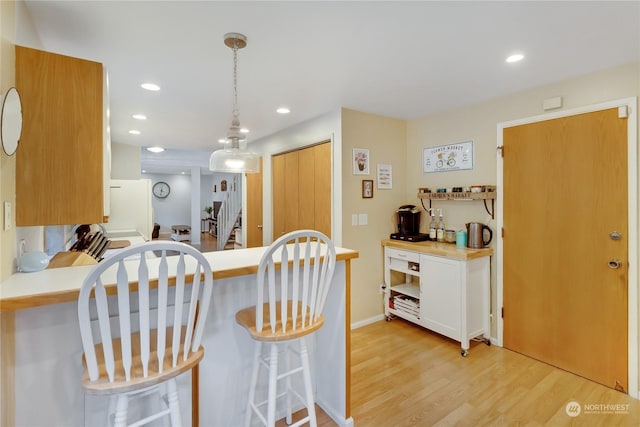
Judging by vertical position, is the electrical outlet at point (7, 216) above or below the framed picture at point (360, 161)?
below

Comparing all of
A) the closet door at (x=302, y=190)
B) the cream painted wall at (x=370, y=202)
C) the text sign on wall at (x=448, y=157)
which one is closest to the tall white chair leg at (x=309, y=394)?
the cream painted wall at (x=370, y=202)

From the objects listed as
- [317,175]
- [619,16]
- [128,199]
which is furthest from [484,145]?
[128,199]

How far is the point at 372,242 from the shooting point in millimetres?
3387

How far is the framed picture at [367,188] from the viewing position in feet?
10.8

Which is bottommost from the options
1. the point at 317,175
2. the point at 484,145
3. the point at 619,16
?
the point at 317,175

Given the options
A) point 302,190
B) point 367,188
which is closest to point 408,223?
point 367,188

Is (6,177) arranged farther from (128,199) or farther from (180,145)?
(180,145)

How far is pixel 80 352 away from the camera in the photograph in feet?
4.11

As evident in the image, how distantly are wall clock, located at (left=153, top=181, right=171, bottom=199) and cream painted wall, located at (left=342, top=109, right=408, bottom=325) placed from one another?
10059 millimetres

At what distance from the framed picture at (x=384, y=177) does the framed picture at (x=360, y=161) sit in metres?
0.20

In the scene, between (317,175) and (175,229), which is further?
(175,229)

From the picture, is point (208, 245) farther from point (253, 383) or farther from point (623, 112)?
point (623, 112)

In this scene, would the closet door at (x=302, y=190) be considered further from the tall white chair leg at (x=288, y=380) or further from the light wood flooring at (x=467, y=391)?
the tall white chair leg at (x=288, y=380)

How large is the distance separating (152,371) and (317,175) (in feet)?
8.80
